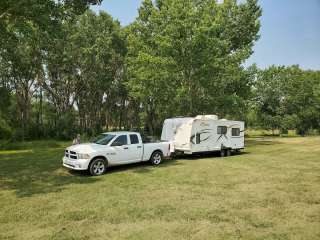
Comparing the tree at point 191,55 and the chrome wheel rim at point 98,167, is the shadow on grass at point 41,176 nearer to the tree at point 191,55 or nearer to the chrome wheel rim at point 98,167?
the chrome wheel rim at point 98,167

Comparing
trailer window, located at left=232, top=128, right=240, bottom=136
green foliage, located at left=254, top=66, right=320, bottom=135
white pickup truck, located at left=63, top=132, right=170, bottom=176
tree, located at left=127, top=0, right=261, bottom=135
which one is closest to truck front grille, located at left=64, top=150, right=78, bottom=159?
white pickup truck, located at left=63, top=132, right=170, bottom=176

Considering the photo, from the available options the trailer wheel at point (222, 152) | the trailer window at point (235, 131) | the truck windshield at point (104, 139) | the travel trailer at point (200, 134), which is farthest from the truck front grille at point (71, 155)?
the trailer window at point (235, 131)

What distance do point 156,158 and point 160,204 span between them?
7495mm

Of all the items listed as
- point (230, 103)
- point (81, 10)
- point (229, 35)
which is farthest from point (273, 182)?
point (229, 35)

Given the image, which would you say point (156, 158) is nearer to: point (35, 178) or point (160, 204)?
point (35, 178)

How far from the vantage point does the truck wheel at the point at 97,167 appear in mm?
12963

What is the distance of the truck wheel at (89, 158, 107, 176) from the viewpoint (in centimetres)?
1296

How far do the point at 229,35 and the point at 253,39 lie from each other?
3164 millimetres

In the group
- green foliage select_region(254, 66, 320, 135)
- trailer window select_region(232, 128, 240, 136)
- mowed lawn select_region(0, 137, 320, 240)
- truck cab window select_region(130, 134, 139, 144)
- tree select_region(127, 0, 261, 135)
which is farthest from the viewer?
green foliage select_region(254, 66, 320, 135)

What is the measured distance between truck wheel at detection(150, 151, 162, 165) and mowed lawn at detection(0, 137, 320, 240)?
1.86m

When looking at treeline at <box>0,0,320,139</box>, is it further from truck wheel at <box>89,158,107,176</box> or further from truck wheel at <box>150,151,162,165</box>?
truck wheel at <box>150,151,162,165</box>

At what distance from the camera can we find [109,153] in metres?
13.6

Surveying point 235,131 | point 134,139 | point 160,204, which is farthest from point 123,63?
point 160,204

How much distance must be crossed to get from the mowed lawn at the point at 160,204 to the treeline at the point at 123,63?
7.85m
